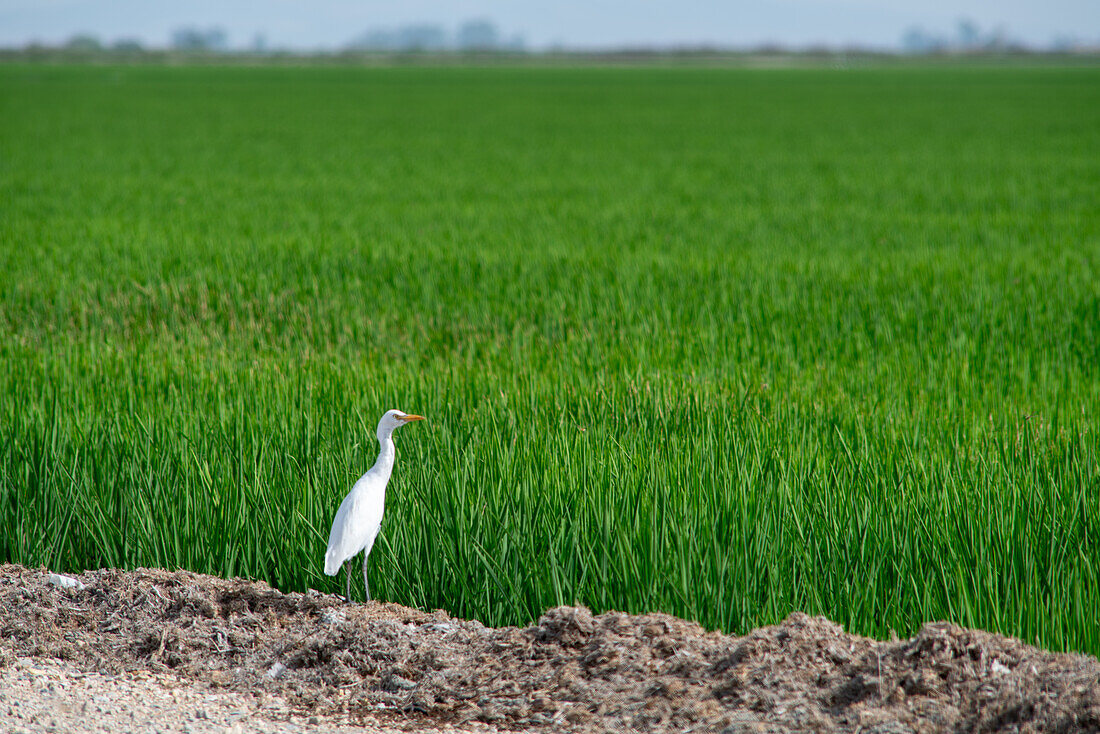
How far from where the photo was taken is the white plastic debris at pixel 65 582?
3.46 meters

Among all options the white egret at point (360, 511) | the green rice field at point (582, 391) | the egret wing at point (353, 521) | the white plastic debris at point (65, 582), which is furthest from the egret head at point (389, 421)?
the white plastic debris at point (65, 582)

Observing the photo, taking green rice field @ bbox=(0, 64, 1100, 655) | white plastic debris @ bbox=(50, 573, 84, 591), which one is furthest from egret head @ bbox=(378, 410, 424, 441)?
white plastic debris @ bbox=(50, 573, 84, 591)

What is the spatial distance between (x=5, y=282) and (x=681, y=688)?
26.6 feet

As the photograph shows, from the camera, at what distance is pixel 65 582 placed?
3484 millimetres

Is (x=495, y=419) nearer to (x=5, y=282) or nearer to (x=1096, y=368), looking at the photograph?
(x=1096, y=368)

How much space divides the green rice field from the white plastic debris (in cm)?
23

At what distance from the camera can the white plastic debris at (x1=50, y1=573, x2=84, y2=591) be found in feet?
11.3

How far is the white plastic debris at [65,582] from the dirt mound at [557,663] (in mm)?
40

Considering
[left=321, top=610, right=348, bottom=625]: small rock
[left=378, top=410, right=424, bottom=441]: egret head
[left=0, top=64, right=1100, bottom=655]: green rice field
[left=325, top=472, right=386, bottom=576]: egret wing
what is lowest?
[left=321, top=610, right=348, bottom=625]: small rock

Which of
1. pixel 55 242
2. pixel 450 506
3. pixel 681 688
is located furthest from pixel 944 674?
pixel 55 242

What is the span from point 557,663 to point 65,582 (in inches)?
70.3

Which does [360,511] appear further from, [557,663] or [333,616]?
[557,663]

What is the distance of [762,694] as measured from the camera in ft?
8.66

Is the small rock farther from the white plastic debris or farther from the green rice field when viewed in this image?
the white plastic debris
